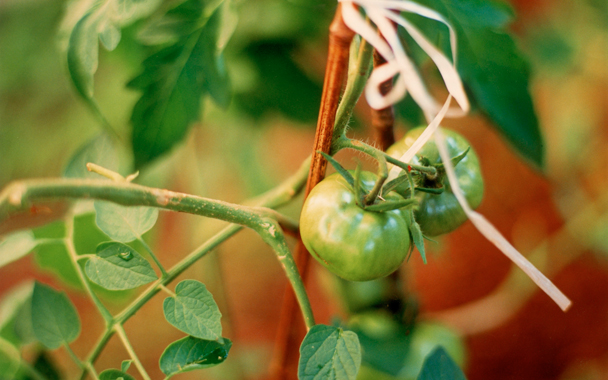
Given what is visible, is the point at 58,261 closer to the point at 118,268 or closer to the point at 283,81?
the point at 118,268

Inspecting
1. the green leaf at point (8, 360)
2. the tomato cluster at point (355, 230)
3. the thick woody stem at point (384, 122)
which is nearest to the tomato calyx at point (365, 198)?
the tomato cluster at point (355, 230)

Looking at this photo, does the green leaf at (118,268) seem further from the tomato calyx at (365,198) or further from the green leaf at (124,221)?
the tomato calyx at (365,198)

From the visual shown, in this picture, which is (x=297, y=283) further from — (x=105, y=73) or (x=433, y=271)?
(x=433, y=271)

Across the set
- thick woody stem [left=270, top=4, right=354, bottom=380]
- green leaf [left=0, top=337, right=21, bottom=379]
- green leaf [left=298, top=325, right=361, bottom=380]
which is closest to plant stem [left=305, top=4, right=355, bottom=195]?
thick woody stem [left=270, top=4, right=354, bottom=380]

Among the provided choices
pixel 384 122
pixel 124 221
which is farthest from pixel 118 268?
pixel 384 122

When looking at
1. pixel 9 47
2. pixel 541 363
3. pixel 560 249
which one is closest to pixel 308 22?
pixel 9 47

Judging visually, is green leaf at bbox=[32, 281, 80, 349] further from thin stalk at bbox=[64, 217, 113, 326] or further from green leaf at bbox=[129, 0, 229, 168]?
green leaf at bbox=[129, 0, 229, 168]

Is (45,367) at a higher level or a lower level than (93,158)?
lower
